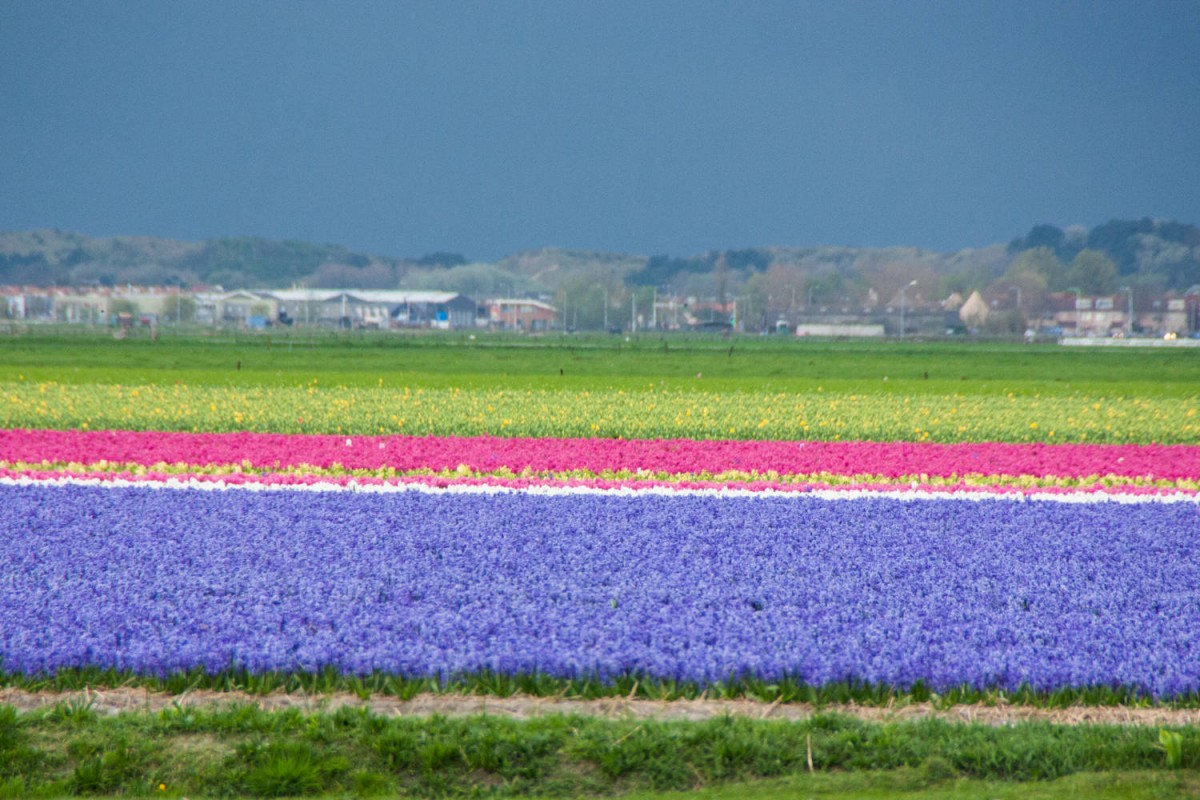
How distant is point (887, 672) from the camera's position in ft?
23.6

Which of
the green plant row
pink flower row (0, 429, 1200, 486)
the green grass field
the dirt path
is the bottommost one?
the dirt path

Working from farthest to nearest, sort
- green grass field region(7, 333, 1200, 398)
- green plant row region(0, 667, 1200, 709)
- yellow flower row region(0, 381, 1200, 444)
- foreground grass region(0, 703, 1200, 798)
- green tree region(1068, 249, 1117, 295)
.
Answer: green tree region(1068, 249, 1117, 295) → green grass field region(7, 333, 1200, 398) → yellow flower row region(0, 381, 1200, 444) → green plant row region(0, 667, 1200, 709) → foreground grass region(0, 703, 1200, 798)

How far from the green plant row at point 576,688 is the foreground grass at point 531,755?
0.53m

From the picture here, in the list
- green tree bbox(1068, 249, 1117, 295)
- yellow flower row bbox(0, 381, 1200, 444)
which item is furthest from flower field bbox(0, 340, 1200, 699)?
green tree bbox(1068, 249, 1117, 295)

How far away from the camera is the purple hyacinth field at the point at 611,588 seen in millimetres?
7375

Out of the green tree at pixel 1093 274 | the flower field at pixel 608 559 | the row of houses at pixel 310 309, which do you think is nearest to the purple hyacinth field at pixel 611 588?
the flower field at pixel 608 559

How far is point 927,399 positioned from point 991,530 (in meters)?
18.4

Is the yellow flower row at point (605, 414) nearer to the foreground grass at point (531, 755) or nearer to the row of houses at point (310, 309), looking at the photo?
the foreground grass at point (531, 755)

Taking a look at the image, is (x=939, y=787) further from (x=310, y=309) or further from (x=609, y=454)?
(x=310, y=309)

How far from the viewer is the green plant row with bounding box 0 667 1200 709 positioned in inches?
278

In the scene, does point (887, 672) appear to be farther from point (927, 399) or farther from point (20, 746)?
point (927, 399)

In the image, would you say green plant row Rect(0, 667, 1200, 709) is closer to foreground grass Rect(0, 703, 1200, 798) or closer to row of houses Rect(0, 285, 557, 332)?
foreground grass Rect(0, 703, 1200, 798)

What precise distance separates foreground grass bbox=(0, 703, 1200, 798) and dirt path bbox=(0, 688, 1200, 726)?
28cm

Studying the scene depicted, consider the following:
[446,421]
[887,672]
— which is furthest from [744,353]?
[887,672]
